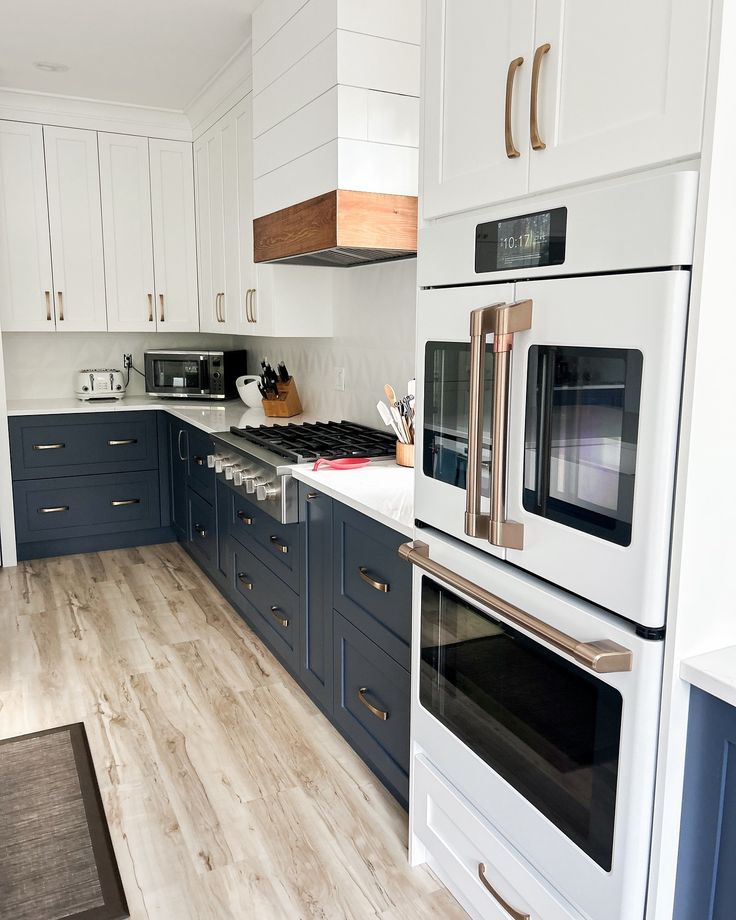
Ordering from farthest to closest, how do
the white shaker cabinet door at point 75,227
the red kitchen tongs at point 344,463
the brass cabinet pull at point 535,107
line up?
the white shaker cabinet door at point 75,227 < the red kitchen tongs at point 344,463 < the brass cabinet pull at point 535,107

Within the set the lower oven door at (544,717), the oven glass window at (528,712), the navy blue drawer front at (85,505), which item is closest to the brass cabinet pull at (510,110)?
the lower oven door at (544,717)

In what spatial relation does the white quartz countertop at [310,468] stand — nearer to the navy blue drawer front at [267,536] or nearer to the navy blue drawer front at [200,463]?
the navy blue drawer front at [200,463]

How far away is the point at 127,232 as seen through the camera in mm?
4461

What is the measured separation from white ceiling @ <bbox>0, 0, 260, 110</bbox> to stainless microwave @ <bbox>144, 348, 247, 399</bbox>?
1.40 m

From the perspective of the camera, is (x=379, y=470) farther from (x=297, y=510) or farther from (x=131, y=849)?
(x=131, y=849)

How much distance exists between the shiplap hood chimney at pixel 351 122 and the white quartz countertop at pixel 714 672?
178 centimetres

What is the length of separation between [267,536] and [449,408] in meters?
1.50

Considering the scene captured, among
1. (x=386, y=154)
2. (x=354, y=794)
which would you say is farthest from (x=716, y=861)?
(x=386, y=154)

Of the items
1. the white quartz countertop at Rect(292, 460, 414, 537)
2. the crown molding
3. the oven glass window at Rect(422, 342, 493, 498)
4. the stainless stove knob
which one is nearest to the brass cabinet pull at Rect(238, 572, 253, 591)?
the stainless stove knob

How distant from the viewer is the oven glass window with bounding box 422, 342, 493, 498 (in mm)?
1398

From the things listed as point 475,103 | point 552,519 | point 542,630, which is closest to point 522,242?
point 475,103

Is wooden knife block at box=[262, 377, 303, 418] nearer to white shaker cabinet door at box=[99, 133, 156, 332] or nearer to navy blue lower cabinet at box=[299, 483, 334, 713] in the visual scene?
white shaker cabinet door at box=[99, 133, 156, 332]

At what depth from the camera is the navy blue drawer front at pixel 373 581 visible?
1915 millimetres

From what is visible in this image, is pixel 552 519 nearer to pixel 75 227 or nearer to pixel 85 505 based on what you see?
pixel 85 505
